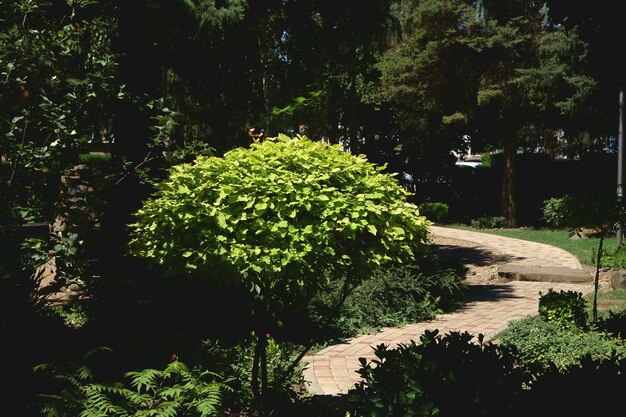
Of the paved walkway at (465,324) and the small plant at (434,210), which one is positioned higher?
the small plant at (434,210)

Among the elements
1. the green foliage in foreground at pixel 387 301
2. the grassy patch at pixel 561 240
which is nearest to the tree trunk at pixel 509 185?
the grassy patch at pixel 561 240

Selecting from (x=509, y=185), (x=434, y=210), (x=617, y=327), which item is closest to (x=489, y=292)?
(x=617, y=327)

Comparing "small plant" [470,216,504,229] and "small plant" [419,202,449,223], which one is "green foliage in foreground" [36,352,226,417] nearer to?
"small plant" [419,202,449,223]

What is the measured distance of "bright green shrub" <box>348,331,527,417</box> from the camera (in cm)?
351

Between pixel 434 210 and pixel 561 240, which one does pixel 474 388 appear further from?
pixel 434 210

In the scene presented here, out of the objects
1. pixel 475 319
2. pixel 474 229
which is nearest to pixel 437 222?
pixel 474 229

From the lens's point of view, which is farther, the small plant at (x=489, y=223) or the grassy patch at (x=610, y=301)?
the small plant at (x=489, y=223)

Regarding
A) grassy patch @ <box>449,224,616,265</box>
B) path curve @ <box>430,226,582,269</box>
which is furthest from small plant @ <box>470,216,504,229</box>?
path curve @ <box>430,226,582,269</box>

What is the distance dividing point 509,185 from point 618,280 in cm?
1411

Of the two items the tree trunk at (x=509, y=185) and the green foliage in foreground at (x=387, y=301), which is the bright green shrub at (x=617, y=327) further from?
the tree trunk at (x=509, y=185)

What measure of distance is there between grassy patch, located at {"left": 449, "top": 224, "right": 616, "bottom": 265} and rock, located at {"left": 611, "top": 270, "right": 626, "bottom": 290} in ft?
6.60

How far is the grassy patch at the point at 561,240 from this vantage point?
17325 millimetres

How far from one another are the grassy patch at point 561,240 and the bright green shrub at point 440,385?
38.7 ft

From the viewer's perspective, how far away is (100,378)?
472 centimetres
